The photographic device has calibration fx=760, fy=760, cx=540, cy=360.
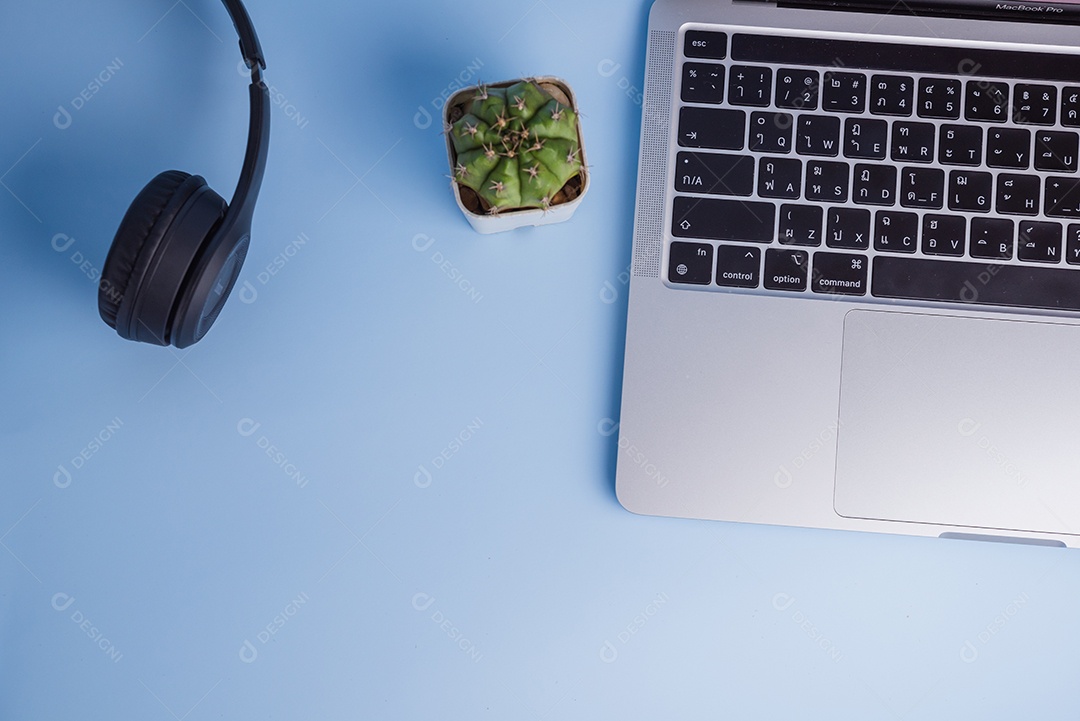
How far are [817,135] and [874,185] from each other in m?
0.07

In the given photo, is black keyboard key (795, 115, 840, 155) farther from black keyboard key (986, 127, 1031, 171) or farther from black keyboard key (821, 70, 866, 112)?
black keyboard key (986, 127, 1031, 171)

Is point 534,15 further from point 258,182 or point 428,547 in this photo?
point 428,547

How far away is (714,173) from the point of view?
69 cm

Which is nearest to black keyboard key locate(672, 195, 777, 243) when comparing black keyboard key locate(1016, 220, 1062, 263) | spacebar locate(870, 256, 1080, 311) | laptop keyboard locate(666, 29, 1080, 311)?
laptop keyboard locate(666, 29, 1080, 311)

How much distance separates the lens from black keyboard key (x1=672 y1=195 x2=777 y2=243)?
0.68m

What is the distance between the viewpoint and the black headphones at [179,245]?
1.98 feet

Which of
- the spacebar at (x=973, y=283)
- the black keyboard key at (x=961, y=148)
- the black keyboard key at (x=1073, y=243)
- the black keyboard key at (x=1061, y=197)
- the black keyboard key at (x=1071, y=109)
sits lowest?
the spacebar at (x=973, y=283)

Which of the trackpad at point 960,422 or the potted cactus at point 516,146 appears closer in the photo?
the potted cactus at point 516,146

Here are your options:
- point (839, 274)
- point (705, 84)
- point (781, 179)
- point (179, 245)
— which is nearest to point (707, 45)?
point (705, 84)

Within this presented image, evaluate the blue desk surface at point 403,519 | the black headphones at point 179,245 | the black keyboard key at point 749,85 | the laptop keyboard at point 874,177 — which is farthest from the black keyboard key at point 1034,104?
the black headphones at point 179,245

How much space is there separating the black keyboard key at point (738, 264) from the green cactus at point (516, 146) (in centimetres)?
17

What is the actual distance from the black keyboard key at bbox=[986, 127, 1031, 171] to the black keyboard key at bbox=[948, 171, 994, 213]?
0.02 metres

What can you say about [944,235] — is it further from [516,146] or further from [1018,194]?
[516,146]

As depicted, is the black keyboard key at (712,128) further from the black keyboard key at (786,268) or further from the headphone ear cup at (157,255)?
the headphone ear cup at (157,255)
